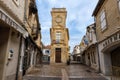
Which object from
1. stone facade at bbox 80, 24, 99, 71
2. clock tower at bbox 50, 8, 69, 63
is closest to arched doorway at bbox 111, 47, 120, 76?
stone facade at bbox 80, 24, 99, 71

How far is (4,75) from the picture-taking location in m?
5.73

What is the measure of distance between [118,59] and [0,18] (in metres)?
8.86

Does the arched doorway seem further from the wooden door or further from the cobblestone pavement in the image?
the wooden door

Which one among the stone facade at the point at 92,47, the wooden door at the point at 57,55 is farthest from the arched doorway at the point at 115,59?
the wooden door at the point at 57,55

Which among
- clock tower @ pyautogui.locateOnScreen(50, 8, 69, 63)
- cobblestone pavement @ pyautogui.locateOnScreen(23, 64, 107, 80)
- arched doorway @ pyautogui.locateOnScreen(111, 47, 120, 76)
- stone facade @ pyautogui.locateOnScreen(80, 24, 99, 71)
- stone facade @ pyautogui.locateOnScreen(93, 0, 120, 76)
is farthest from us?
clock tower @ pyautogui.locateOnScreen(50, 8, 69, 63)

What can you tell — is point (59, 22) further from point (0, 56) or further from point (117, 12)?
point (0, 56)

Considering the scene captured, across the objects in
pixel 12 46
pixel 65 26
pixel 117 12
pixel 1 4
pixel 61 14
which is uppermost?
pixel 61 14

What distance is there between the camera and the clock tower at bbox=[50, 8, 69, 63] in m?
25.3

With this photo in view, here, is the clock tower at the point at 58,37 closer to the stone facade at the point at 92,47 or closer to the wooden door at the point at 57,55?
the wooden door at the point at 57,55

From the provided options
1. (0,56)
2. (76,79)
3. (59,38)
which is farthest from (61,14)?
(0,56)

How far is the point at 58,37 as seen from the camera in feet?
85.9

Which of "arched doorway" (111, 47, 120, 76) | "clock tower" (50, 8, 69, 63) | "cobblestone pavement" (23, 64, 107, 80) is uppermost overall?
"clock tower" (50, 8, 69, 63)

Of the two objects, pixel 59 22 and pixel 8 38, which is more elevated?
pixel 59 22

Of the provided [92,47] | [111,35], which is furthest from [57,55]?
[111,35]
